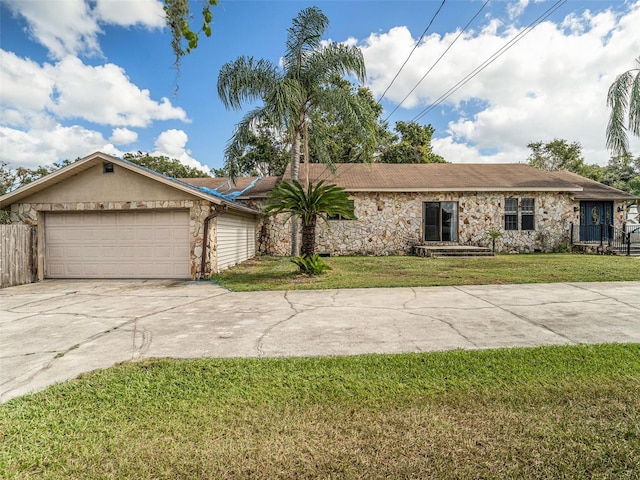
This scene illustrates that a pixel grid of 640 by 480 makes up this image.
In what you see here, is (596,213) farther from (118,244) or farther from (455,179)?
(118,244)

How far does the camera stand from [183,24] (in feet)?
7.09

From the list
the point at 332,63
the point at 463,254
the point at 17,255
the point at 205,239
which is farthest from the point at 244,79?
the point at 463,254

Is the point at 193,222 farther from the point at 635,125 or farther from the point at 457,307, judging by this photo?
the point at 635,125

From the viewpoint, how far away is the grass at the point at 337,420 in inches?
79.1

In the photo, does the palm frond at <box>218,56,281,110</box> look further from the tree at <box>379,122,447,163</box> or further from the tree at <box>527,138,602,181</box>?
the tree at <box>527,138,602,181</box>

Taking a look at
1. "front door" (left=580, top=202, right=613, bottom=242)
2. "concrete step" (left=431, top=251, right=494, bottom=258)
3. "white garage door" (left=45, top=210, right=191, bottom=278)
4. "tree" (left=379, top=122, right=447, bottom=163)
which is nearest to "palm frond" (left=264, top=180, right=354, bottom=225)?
"white garage door" (left=45, top=210, right=191, bottom=278)

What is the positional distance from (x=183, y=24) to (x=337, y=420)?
2918 millimetres

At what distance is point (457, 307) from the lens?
582 cm

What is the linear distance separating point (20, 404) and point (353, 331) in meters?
3.44

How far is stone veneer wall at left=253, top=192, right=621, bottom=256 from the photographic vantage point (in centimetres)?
1522

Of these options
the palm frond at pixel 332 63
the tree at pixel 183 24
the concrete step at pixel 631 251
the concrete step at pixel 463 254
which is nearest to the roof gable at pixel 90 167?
the palm frond at pixel 332 63

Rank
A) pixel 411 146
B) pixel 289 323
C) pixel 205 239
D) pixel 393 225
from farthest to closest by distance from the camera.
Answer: pixel 411 146 < pixel 393 225 < pixel 205 239 < pixel 289 323

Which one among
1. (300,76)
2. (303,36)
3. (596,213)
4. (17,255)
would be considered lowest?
(17,255)

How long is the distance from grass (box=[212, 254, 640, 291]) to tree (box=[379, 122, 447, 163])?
1493 centimetres
